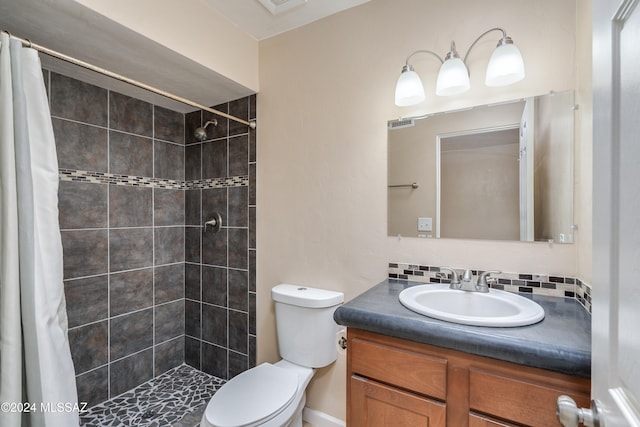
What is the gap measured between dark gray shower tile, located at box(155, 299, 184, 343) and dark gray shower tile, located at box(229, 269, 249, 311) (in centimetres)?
54

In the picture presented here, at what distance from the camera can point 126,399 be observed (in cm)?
193

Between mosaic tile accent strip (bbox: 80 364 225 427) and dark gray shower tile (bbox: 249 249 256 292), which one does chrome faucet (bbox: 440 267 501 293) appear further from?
mosaic tile accent strip (bbox: 80 364 225 427)

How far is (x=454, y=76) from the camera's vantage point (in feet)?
4.24

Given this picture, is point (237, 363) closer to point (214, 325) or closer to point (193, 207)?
point (214, 325)

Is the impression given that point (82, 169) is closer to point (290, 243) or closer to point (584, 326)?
point (290, 243)

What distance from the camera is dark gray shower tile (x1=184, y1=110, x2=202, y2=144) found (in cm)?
228

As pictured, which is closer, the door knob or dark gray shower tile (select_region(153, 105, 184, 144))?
the door knob

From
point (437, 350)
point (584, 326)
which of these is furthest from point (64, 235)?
point (584, 326)

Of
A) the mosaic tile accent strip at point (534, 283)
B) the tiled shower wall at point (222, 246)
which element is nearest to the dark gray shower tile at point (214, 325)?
the tiled shower wall at point (222, 246)

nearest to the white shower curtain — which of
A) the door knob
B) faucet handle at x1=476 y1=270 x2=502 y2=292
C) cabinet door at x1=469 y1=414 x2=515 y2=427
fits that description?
cabinet door at x1=469 y1=414 x2=515 y2=427

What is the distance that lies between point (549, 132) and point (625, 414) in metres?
1.12

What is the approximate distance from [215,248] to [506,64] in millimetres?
1994

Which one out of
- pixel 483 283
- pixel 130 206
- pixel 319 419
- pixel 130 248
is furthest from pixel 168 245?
pixel 483 283

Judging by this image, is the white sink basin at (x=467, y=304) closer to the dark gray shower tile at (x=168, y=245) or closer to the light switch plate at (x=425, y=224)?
the light switch plate at (x=425, y=224)
